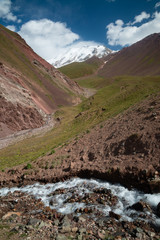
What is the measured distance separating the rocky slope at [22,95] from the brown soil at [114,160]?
20555 mm

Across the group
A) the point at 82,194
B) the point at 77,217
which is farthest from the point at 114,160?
the point at 77,217

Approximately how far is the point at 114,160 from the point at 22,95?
3769cm

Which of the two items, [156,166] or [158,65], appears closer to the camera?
[156,166]

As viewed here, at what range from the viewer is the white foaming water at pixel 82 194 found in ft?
24.0

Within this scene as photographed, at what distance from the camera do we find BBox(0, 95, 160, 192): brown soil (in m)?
8.90

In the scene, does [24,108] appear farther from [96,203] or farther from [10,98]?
[96,203]

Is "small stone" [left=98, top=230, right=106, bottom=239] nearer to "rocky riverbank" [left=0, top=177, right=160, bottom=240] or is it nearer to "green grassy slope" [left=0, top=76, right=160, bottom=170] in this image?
"rocky riverbank" [left=0, top=177, right=160, bottom=240]

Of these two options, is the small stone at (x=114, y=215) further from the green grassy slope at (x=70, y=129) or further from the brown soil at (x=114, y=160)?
the green grassy slope at (x=70, y=129)

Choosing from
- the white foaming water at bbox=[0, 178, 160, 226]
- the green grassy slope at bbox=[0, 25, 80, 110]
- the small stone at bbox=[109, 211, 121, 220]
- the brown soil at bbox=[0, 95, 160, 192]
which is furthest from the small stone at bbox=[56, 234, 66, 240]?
the green grassy slope at bbox=[0, 25, 80, 110]

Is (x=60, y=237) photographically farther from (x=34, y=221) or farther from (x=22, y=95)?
(x=22, y=95)

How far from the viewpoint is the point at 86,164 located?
39.4ft

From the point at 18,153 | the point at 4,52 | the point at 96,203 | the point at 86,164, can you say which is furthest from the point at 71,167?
the point at 4,52

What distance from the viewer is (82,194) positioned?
369 inches

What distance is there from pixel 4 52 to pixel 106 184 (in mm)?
73956
